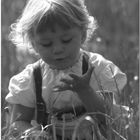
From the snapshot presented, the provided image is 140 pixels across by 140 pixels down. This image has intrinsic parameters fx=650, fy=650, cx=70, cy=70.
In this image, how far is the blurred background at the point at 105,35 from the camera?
14.4 feet

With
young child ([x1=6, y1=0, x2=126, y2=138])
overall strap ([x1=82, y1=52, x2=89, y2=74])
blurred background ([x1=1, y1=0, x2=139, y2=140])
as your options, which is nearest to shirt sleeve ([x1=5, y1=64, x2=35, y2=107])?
young child ([x1=6, y1=0, x2=126, y2=138])

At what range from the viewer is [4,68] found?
14.6 feet

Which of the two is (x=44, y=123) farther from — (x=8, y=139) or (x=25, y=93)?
(x=8, y=139)

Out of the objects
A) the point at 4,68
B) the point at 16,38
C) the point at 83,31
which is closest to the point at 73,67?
the point at 83,31

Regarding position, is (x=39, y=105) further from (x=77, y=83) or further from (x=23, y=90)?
(x=77, y=83)

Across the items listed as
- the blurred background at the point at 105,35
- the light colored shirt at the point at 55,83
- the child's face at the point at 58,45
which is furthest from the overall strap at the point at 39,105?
the blurred background at the point at 105,35

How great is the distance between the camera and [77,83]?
2838 millimetres

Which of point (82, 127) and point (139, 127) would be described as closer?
point (139, 127)

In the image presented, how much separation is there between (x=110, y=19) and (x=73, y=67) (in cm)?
297

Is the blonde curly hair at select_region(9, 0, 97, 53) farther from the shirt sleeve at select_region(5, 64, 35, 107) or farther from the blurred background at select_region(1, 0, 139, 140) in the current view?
the blurred background at select_region(1, 0, 139, 140)

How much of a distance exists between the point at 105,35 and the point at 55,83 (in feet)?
8.88

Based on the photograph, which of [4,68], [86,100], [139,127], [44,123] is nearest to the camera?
[139,127]

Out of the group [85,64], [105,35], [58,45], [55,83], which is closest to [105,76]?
[85,64]

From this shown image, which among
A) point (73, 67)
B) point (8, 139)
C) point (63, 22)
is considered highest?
point (63, 22)
